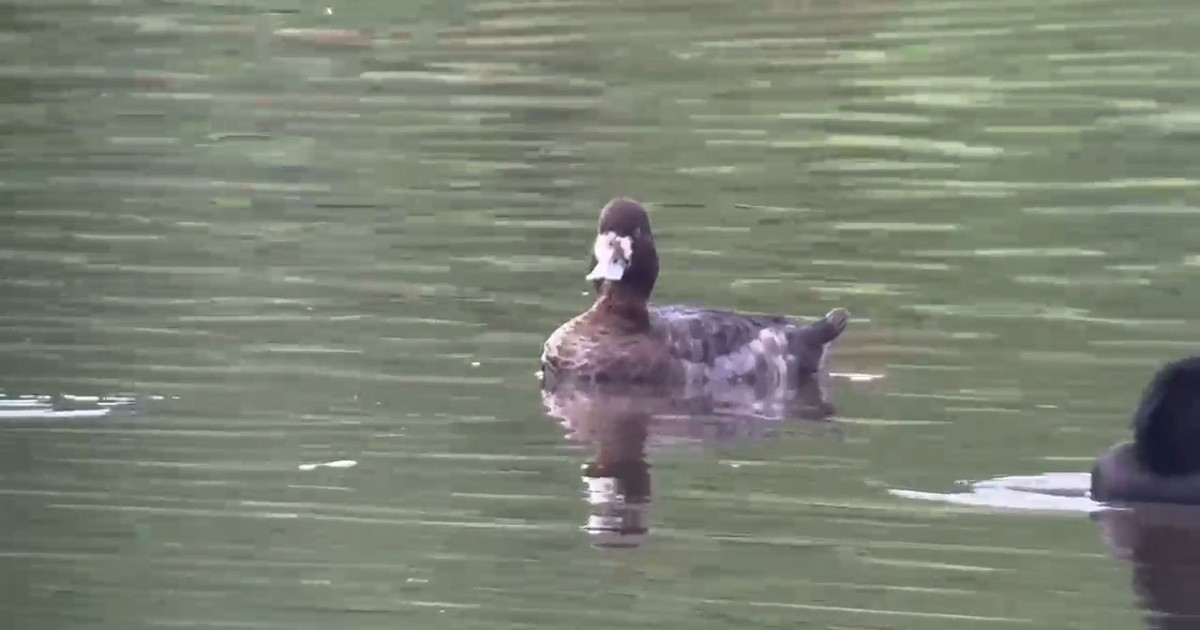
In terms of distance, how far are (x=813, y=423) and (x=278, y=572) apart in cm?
406

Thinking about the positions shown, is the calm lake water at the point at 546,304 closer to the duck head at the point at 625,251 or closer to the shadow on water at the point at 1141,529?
the shadow on water at the point at 1141,529

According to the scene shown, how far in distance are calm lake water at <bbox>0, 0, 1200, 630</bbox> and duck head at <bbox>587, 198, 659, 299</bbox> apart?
0.64 metres

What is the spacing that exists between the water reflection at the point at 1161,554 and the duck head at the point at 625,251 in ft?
16.0

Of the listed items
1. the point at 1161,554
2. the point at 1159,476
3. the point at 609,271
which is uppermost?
the point at 609,271

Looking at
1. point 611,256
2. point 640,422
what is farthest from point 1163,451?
point 611,256

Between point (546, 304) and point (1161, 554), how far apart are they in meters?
6.78

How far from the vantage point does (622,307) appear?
16.7 m

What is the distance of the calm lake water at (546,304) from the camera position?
37.3 ft

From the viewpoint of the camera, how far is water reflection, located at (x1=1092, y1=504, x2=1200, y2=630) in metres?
10.7

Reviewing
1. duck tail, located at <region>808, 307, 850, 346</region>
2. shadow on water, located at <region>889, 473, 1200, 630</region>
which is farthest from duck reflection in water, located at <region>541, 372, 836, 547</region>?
shadow on water, located at <region>889, 473, 1200, 630</region>

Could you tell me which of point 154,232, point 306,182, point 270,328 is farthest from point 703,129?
point 270,328

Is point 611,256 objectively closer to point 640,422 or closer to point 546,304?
point 546,304

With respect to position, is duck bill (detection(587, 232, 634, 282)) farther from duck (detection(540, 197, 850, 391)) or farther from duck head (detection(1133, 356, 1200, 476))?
duck head (detection(1133, 356, 1200, 476))

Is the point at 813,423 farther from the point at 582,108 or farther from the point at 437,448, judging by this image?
the point at 582,108
